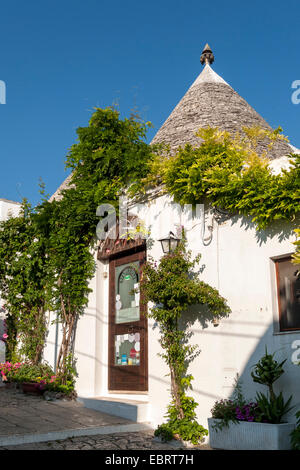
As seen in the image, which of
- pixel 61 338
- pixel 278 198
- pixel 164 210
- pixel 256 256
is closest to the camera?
pixel 278 198

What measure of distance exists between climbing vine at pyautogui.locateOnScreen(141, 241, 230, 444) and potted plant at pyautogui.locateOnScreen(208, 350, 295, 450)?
24.9 inches

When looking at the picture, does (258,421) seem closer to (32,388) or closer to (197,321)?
(197,321)

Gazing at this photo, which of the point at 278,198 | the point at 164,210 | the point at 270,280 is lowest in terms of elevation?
the point at 270,280

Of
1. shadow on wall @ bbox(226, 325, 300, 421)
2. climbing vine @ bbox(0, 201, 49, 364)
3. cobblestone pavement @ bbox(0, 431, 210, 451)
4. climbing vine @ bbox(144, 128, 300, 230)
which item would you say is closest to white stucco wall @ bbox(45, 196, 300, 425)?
shadow on wall @ bbox(226, 325, 300, 421)

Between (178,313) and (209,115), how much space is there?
4.38 meters

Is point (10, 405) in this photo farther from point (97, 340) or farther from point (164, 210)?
point (164, 210)

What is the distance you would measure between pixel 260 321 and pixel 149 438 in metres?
2.30

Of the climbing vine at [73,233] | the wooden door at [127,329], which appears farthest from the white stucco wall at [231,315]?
the climbing vine at [73,233]

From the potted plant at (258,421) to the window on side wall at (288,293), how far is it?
1.61ft

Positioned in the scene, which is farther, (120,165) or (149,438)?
(120,165)

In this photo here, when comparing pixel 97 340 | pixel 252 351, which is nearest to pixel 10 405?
pixel 97 340

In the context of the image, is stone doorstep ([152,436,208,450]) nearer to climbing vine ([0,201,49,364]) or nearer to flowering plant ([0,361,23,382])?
climbing vine ([0,201,49,364])

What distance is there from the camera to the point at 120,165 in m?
8.73

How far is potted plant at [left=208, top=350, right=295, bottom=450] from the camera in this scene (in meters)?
5.11
